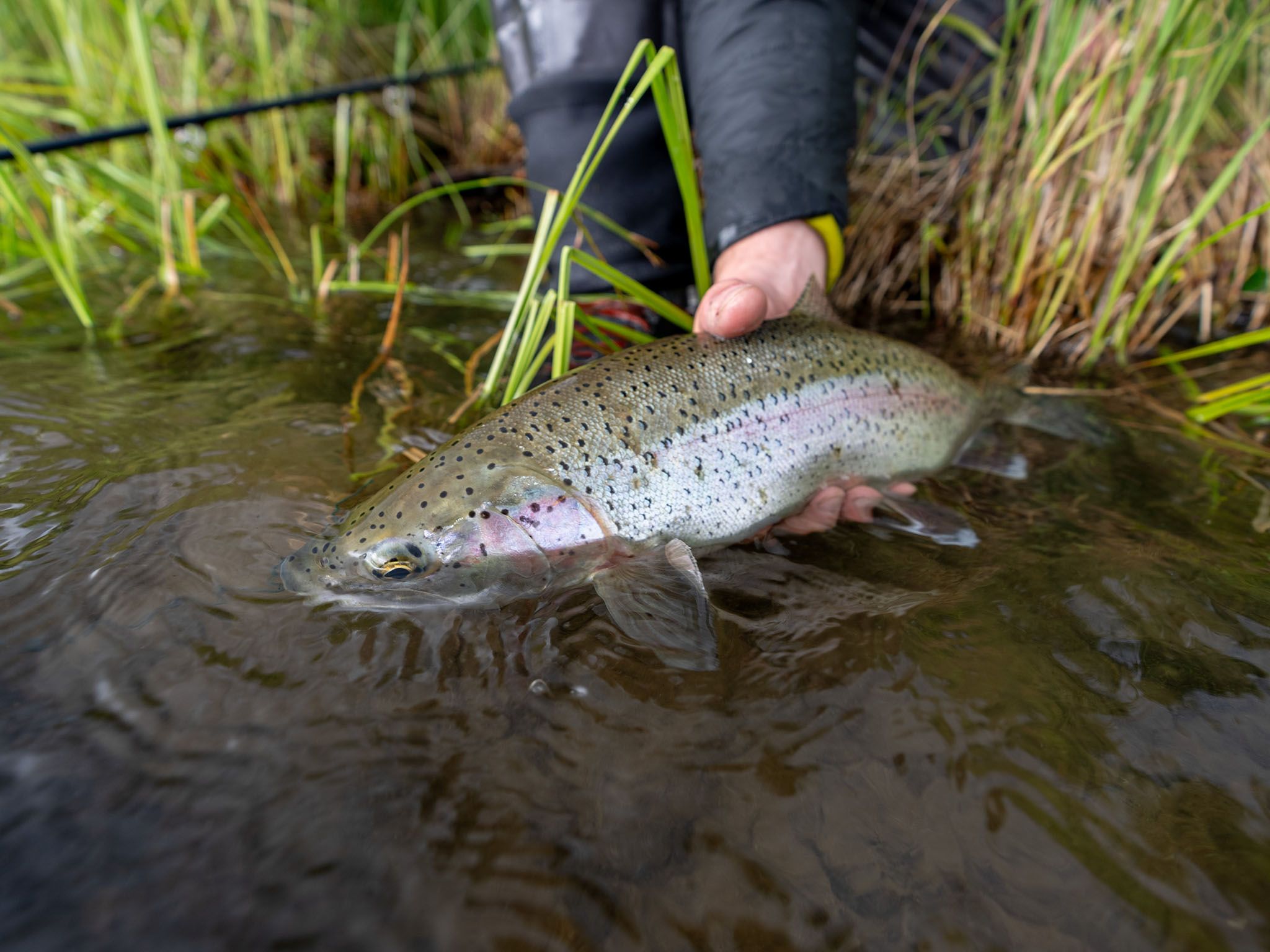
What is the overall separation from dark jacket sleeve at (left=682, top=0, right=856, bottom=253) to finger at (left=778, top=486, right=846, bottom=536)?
3.11ft

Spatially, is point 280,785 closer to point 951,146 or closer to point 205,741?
point 205,741

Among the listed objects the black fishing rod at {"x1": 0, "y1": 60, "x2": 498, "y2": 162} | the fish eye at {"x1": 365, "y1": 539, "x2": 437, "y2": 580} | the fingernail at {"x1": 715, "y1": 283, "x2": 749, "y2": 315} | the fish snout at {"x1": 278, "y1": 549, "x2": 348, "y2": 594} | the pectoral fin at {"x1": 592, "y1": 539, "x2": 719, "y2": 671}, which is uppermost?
the black fishing rod at {"x1": 0, "y1": 60, "x2": 498, "y2": 162}

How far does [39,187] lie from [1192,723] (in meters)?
4.34

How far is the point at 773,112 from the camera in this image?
95.9 inches

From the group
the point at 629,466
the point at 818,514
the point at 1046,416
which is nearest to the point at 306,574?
the point at 629,466

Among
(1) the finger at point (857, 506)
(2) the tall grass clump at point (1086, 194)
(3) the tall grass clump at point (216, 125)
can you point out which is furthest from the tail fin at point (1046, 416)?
(3) the tall grass clump at point (216, 125)

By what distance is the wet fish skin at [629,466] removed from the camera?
5.45 feet

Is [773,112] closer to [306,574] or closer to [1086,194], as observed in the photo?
[1086,194]

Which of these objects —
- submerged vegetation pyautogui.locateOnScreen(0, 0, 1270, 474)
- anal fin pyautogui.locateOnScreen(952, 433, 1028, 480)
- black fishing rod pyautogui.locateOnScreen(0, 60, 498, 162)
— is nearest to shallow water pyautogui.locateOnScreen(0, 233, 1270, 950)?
anal fin pyautogui.locateOnScreen(952, 433, 1028, 480)

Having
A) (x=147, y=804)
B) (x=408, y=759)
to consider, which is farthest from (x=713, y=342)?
(x=147, y=804)

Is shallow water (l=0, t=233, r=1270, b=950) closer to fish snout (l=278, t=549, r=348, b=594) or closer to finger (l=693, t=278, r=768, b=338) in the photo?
fish snout (l=278, t=549, r=348, b=594)

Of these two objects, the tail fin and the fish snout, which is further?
the tail fin

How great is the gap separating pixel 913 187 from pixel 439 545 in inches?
126

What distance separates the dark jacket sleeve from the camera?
2.40 meters
